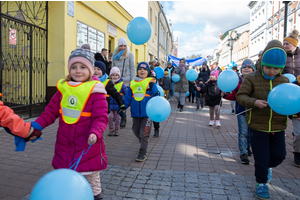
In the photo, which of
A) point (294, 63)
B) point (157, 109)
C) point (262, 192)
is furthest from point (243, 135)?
point (294, 63)

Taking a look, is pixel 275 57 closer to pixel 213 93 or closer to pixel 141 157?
pixel 141 157

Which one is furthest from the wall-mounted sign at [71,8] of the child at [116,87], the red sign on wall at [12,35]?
the child at [116,87]

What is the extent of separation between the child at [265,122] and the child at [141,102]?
1777mm

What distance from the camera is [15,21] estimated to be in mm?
6859

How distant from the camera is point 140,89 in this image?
14.5ft

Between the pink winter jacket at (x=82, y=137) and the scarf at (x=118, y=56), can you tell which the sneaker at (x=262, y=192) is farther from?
the scarf at (x=118, y=56)

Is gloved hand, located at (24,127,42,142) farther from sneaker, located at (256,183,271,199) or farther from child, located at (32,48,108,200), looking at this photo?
sneaker, located at (256,183,271,199)

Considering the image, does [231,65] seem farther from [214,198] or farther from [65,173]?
[65,173]

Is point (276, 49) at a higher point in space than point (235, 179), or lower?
higher

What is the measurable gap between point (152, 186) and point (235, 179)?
49.0 inches

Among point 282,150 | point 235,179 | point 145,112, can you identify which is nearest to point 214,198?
point 235,179

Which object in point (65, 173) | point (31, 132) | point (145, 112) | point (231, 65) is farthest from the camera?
point (231, 65)

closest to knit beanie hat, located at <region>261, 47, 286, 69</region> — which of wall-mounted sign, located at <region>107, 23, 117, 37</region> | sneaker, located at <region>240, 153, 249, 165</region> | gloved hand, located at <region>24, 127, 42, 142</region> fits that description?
sneaker, located at <region>240, 153, 249, 165</region>

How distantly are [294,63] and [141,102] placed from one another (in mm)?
3548
